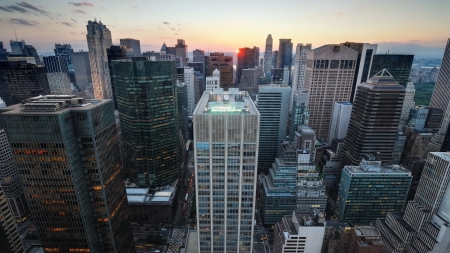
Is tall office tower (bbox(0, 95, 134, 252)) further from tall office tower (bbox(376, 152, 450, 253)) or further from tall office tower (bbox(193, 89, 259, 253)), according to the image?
tall office tower (bbox(376, 152, 450, 253))

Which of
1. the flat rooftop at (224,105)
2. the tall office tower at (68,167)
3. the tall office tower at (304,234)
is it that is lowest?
the tall office tower at (304,234)

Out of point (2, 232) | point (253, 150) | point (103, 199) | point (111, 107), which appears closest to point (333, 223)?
point (253, 150)

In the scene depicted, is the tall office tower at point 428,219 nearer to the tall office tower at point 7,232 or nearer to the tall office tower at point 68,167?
the tall office tower at point 68,167

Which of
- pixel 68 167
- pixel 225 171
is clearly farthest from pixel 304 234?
pixel 68 167

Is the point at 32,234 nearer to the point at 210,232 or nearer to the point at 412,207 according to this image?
the point at 210,232

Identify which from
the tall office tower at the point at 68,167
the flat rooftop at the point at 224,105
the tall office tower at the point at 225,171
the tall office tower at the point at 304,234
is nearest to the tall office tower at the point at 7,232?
the tall office tower at the point at 68,167

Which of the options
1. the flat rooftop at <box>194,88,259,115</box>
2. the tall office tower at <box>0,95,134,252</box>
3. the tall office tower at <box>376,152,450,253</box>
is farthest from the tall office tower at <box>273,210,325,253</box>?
the tall office tower at <box>0,95,134,252</box>
